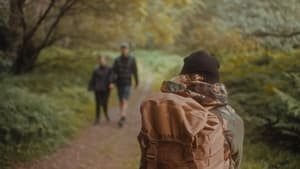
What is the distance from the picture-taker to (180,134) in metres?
3.38

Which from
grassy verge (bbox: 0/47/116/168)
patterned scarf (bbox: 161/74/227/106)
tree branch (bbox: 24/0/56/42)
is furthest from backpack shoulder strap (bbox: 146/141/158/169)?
tree branch (bbox: 24/0/56/42)

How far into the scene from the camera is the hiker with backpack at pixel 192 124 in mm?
3367

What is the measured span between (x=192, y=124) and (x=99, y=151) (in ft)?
23.1

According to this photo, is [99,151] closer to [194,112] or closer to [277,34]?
[277,34]

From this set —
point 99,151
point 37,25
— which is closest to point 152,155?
point 99,151

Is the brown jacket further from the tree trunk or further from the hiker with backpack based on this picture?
the tree trunk

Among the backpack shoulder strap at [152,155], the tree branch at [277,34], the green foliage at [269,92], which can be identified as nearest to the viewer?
the backpack shoulder strap at [152,155]

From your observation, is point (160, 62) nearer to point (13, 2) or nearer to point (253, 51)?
point (253, 51)

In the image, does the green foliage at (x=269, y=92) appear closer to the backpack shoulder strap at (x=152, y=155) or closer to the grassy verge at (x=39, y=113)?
the grassy verge at (x=39, y=113)

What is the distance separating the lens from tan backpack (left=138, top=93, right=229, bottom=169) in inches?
132

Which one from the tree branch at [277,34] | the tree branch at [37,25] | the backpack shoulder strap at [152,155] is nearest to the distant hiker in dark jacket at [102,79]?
the tree branch at [37,25]

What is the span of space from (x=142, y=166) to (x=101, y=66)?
8887 mm

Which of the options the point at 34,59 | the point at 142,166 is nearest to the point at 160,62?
the point at 34,59

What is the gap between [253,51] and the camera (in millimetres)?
15141
